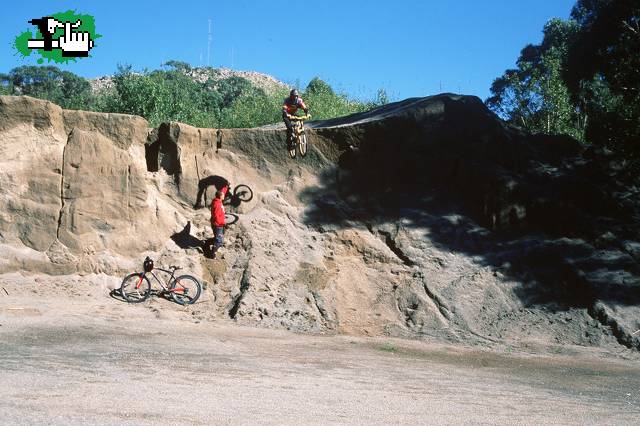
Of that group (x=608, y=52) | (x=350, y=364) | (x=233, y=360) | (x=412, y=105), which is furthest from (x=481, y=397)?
(x=608, y=52)

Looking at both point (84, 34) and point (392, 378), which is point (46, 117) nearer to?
point (84, 34)

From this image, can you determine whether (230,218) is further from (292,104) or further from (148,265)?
(292,104)

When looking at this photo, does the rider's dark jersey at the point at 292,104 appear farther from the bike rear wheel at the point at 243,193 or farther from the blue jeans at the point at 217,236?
the blue jeans at the point at 217,236

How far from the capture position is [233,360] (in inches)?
398

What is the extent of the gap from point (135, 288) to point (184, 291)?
0.92m

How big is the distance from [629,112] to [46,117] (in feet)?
48.1

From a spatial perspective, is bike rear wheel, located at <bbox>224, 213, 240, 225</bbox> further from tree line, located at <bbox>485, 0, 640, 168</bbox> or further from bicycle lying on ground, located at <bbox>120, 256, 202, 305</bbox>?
tree line, located at <bbox>485, 0, 640, 168</bbox>

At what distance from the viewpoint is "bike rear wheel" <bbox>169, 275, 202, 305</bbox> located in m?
14.2

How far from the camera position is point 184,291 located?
14.2m

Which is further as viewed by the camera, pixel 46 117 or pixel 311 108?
pixel 311 108

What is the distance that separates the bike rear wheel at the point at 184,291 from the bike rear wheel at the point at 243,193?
8.79 ft

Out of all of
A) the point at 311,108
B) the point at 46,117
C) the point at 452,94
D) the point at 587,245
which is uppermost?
the point at 311,108

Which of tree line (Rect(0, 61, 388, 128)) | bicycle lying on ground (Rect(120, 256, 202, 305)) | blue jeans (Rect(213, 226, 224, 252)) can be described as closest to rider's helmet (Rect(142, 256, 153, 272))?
bicycle lying on ground (Rect(120, 256, 202, 305))

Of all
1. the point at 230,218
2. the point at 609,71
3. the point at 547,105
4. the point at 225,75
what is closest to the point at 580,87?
the point at 547,105
